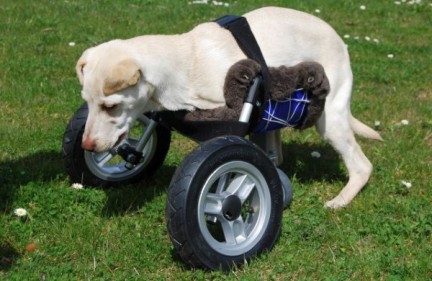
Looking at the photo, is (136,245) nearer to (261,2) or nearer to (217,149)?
(217,149)

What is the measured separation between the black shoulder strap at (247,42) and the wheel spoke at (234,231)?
0.79 meters

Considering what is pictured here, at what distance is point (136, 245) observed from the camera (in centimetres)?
438

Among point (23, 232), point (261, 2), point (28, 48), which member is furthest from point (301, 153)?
point (261, 2)

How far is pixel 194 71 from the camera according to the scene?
14.3 ft

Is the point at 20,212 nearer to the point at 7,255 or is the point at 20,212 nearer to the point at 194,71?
the point at 7,255

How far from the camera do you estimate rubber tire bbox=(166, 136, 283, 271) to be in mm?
3787

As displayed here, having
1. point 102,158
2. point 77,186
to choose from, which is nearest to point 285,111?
point 102,158

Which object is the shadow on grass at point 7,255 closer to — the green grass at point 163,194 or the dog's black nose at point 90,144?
the green grass at point 163,194

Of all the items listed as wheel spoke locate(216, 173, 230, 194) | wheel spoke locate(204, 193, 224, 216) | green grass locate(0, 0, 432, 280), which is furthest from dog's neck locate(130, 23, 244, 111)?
green grass locate(0, 0, 432, 280)

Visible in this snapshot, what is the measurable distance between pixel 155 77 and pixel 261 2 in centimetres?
687

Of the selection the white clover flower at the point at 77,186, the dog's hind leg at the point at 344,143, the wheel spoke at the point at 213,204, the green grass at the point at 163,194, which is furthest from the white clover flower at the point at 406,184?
the white clover flower at the point at 77,186

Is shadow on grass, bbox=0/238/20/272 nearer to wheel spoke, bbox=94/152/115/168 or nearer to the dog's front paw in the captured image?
wheel spoke, bbox=94/152/115/168

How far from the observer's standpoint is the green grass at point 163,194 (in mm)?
4164

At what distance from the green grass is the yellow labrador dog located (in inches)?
19.3
